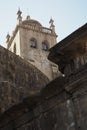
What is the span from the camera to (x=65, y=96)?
30.5ft

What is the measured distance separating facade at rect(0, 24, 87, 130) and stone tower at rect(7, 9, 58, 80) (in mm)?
29267

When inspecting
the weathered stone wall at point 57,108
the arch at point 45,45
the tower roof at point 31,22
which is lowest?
the weathered stone wall at point 57,108

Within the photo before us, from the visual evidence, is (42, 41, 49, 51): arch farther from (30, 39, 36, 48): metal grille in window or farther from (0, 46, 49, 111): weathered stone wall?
(0, 46, 49, 111): weathered stone wall

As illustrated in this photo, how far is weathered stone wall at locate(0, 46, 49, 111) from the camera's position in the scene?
47.8 feet

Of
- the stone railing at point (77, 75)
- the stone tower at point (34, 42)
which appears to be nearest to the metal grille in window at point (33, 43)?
the stone tower at point (34, 42)

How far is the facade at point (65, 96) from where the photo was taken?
28.8 ft

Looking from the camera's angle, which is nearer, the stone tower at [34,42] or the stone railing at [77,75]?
the stone railing at [77,75]

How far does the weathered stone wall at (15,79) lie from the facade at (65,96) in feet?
13.0

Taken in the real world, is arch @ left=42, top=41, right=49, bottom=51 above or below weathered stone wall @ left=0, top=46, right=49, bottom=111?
above

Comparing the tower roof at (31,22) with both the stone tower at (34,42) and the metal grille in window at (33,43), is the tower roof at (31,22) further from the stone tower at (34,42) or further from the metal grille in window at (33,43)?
the metal grille in window at (33,43)

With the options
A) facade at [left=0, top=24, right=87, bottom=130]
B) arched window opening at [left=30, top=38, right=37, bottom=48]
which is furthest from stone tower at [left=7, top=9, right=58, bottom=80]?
facade at [left=0, top=24, right=87, bottom=130]

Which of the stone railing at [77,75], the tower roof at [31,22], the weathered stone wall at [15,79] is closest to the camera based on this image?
the stone railing at [77,75]

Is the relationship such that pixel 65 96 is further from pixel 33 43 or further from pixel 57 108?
pixel 33 43

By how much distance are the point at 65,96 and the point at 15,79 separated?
700 cm
